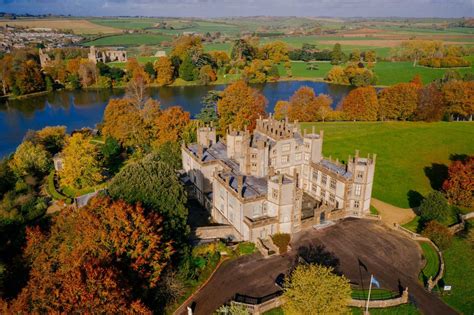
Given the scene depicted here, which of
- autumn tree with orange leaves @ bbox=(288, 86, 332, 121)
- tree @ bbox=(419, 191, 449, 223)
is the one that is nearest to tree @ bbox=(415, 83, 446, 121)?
autumn tree with orange leaves @ bbox=(288, 86, 332, 121)

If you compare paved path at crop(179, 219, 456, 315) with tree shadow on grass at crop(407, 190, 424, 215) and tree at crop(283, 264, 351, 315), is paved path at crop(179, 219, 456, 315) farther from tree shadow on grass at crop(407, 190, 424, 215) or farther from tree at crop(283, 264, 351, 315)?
tree shadow on grass at crop(407, 190, 424, 215)

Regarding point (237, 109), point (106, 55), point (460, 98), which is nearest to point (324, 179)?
point (237, 109)

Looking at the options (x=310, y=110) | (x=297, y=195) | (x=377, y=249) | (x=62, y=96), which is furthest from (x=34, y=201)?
(x=62, y=96)

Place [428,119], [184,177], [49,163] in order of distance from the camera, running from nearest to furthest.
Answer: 1. [184,177]
2. [49,163]
3. [428,119]

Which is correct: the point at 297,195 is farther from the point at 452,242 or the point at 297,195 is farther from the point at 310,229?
the point at 452,242

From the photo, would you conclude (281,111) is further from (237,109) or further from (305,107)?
(237,109)

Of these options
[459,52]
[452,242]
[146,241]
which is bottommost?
[452,242]
